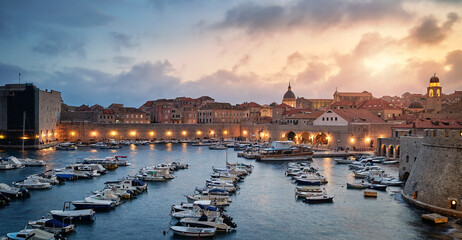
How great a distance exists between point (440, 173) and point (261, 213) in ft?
29.5

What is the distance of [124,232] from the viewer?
18906 millimetres

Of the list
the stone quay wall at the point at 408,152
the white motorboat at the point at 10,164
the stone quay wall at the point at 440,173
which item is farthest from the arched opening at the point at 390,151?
the white motorboat at the point at 10,164

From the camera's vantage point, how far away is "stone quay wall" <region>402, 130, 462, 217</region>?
751 inches

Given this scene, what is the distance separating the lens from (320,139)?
60156mm

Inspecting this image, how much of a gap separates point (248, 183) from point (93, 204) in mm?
12181

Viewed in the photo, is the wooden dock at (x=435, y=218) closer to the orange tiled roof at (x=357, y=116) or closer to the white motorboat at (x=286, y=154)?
the white motorboat at (x=286, y=154)

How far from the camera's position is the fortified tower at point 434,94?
69.1 metres

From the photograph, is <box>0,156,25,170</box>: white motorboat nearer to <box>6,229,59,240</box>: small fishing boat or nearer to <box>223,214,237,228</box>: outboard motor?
<box>6,229,59,240</box>: small fishing boat

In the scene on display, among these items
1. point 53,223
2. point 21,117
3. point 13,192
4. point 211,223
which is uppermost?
point 21,117

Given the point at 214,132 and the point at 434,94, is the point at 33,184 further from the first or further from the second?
the point at 434,94

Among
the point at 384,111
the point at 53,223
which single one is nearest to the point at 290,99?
the point at 384,111

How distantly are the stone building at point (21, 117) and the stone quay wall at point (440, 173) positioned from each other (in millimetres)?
49450

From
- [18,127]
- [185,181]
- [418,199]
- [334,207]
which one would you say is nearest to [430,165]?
[418,199]

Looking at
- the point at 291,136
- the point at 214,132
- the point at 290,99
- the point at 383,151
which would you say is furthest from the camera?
the point at 290,99
